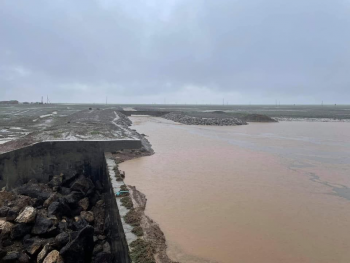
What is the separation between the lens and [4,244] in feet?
18.2

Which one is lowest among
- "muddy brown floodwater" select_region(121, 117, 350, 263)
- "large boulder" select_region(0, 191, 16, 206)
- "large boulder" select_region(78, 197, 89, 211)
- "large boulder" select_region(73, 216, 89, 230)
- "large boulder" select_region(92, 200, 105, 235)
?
"large boulder" select_region(92, 200, 105, 235)

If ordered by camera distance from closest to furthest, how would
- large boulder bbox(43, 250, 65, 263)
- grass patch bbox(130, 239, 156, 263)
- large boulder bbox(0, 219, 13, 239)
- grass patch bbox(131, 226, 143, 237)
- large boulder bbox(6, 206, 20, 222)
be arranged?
grass patch bbox(130, 239, 156, 263) < grass patch bbox(131, 226, 143, 237) < large boulder bbox(43, 250, 65, 263) < large boulder bbox(0, 219, 13, 239) < large boulder bbox(6, 206, 20, 222)

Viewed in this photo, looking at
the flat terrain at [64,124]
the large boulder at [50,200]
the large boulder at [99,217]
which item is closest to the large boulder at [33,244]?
the large boulder at [99,217]

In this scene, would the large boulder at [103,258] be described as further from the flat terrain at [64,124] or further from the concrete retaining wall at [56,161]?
the flat terrain at [64,124]

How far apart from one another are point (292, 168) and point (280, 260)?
264 inches

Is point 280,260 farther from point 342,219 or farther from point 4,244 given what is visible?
point 4,244

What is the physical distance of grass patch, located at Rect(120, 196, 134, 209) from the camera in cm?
532

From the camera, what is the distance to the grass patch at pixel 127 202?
209 inches

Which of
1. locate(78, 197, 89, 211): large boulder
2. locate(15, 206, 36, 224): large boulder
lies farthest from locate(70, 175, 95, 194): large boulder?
locate(15, 206, 36, 224): large boulder

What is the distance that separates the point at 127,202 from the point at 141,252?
1.84m

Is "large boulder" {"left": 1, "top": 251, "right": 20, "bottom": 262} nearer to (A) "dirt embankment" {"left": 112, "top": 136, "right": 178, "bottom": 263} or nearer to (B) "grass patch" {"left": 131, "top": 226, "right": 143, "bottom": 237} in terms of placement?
(A) "dirt embankment" {"left": 112, "top": 136, "right": 178, "bottom": 263}

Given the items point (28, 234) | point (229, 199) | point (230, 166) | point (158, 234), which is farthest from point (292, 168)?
point (28, 234)

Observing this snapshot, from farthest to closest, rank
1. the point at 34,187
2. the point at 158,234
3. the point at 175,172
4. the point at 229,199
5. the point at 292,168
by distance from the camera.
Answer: the point at 292,168 < the point at 175,172 < the point at 34,187 < the point at 229,199 < the point at 158,234

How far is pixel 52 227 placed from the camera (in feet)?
18.9
